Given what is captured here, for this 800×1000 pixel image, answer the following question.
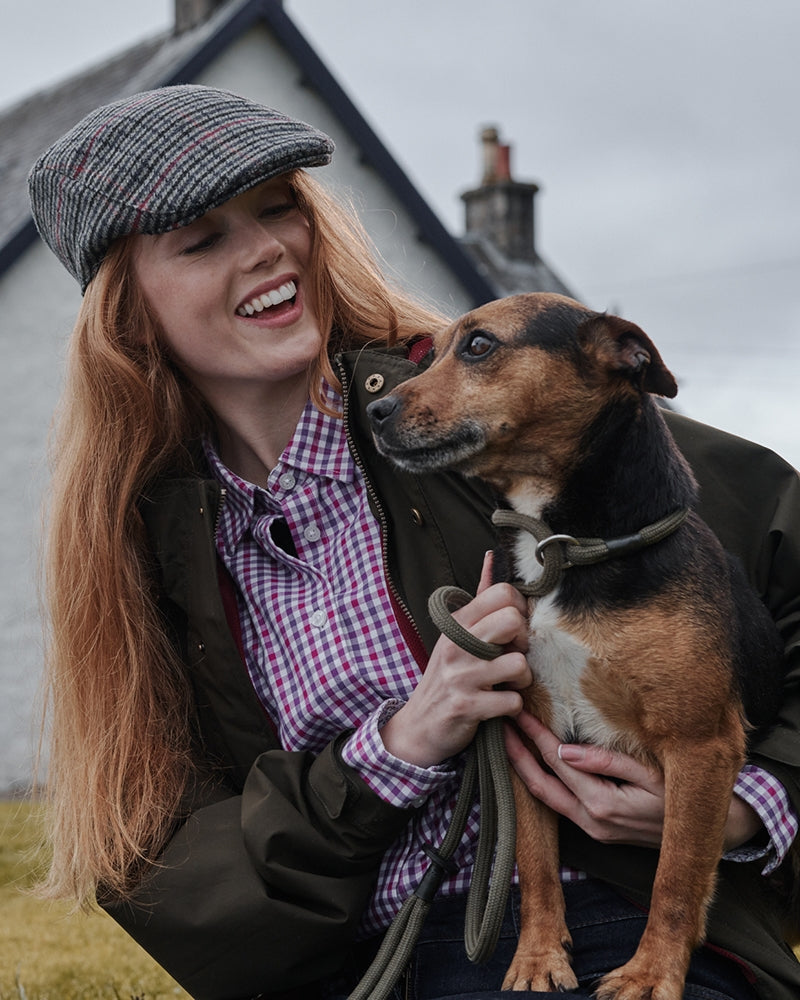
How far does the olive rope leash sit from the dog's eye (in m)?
0.52

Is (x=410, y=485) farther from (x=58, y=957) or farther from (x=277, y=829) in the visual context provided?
(x=58, y=957)

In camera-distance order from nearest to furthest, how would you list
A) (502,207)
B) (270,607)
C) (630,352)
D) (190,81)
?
(630,352)
(270,607)
(190,81)
(502,207)

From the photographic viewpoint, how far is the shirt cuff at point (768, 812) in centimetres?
253

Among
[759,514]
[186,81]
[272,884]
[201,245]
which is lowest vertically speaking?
[272,884]

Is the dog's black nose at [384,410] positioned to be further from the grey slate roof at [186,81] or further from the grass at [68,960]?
the grey slate roof at [186,81]

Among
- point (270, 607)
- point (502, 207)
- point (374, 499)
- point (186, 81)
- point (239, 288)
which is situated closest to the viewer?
point (374, 499)

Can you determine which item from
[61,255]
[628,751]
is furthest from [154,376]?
[628,751]

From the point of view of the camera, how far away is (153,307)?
3.30 m

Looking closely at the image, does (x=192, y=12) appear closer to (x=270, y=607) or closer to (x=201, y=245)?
(x=201, y=245)

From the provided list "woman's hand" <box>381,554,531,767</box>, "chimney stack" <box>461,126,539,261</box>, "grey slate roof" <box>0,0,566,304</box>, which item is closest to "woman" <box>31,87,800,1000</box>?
"woman's hand" <box>381,554,531,767</box>

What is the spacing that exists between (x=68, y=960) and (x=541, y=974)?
2484 millimetres

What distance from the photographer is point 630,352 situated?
258cm

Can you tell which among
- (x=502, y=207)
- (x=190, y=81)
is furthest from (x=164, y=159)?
(x=502, y=207)

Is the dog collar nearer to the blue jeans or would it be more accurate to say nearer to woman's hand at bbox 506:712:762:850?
woman's hand at bbox 506:712:762:850
